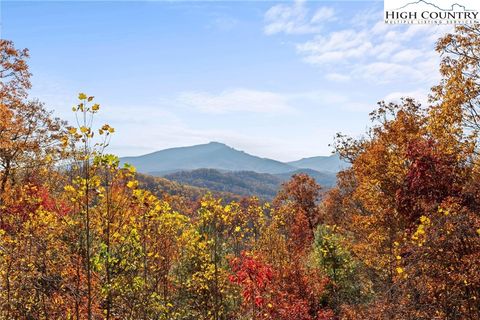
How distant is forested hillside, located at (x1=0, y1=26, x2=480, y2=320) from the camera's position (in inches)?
337

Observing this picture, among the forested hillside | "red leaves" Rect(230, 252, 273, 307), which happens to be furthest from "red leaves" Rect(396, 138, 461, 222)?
"red leaves" Rect(230, 252, 273, 307)

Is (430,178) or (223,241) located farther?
(223,241)

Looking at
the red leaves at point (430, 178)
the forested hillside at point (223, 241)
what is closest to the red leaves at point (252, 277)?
the forested hillside at point (223, 241)

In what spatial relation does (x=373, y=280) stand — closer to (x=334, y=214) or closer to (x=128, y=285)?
(x=334, y=214)

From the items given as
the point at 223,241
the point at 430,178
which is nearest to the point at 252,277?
the point at 223,241

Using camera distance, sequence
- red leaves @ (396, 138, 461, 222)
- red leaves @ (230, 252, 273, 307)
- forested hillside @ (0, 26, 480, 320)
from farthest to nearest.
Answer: red leaves @ (230, 252, 273, 307), red leaves @ (396, 138, 461, 222), forested hillside @ (0, 26, 480, 320)

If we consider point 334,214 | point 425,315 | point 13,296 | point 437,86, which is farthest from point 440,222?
point 334,214

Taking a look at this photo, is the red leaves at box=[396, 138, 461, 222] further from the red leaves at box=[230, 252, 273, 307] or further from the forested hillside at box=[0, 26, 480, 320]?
the red leaves at box=[230, 252, 273, 307]

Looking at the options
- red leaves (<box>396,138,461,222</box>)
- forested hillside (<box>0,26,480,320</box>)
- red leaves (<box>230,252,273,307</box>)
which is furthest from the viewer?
red leaves (<box>230,252,273,307</box>)

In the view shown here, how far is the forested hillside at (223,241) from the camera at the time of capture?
8.56m

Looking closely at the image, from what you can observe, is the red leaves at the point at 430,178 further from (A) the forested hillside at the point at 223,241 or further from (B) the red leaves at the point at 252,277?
(B) the red leaves at the point at 252,277

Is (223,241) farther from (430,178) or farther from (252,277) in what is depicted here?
(430,178)

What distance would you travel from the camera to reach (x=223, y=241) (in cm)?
1571

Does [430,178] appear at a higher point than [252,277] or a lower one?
higher
